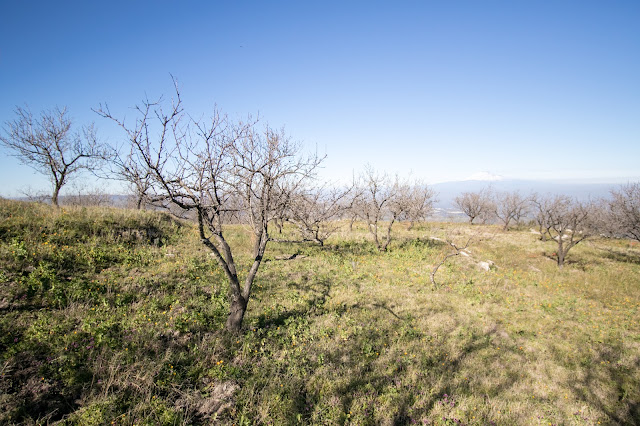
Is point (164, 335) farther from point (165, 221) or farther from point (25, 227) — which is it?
point (165, 221)

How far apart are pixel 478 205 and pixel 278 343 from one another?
168 ft

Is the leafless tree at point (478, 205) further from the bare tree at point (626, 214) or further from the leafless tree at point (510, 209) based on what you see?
the bare tree at point (626, 214)

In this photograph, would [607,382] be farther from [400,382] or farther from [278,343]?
[278,343]

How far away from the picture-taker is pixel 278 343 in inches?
284

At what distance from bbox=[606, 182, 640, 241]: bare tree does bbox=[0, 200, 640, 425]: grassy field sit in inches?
522

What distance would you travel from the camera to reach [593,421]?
5.84 m

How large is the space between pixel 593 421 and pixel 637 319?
952 cm

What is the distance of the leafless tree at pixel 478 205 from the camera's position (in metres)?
46.8

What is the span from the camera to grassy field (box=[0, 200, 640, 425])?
16.1ft

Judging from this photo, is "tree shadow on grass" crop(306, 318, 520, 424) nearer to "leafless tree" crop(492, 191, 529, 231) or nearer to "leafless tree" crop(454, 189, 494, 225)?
"leafless tree" crop(492, 191, 529, 231)

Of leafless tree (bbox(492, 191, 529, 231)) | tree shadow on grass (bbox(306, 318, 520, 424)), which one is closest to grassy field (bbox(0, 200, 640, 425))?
tree shadow on grass (bbox(306, 318, 520, 424))

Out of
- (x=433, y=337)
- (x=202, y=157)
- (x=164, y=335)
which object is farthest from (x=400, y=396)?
(x=202, y=157)

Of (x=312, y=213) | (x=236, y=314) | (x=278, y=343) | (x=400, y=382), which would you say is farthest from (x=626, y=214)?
(x=236, y=314)

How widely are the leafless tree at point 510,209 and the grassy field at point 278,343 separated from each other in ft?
107
